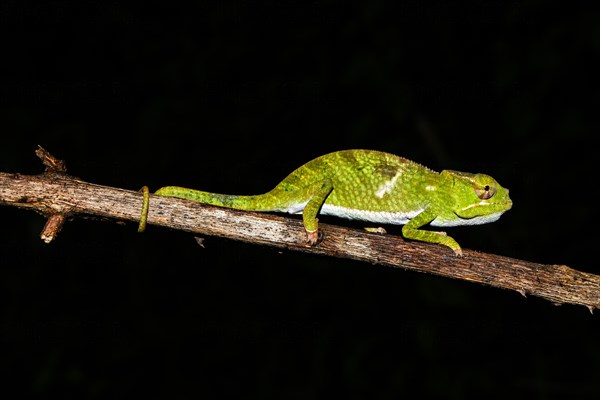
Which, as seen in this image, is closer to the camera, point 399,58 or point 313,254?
point 313,254

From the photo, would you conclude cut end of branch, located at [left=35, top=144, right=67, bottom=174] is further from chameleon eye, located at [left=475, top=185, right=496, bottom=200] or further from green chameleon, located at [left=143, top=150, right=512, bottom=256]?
chameleon eye, located at [left=475, top=185, right=496, bottom=200]

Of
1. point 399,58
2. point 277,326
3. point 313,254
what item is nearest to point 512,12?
point 399,58

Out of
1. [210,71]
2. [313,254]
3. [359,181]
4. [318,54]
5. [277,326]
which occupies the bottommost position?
[277,326]

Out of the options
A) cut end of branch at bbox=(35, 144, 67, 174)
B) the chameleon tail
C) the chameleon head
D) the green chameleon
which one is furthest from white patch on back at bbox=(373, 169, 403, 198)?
cut end of branch at bbox=(35, 144, 67, 174)

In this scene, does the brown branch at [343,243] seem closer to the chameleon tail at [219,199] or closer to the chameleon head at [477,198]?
the chameleon tail at [219,199]

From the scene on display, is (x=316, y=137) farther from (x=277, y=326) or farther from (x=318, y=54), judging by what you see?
(x=277, y=326)

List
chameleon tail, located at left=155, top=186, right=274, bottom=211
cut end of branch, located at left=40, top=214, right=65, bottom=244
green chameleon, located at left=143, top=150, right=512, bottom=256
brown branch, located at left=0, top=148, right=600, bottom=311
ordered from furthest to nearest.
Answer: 1. green chameleon, located at left=143, top=150, right=512, bottom=256
2. chameleon tail, located at left=155, top=186, right=274, bottom=211
3. brown branch, located at left=0, top=148, right=600, bottom=311
4. cut end of branch, located at left=40, top=214, right=65, bottom=244

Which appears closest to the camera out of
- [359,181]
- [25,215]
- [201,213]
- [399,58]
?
[201,213]

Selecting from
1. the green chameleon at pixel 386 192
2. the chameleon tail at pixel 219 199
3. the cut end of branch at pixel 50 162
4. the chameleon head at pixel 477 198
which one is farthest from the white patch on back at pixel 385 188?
the cut end of branch at pixel 50 162
